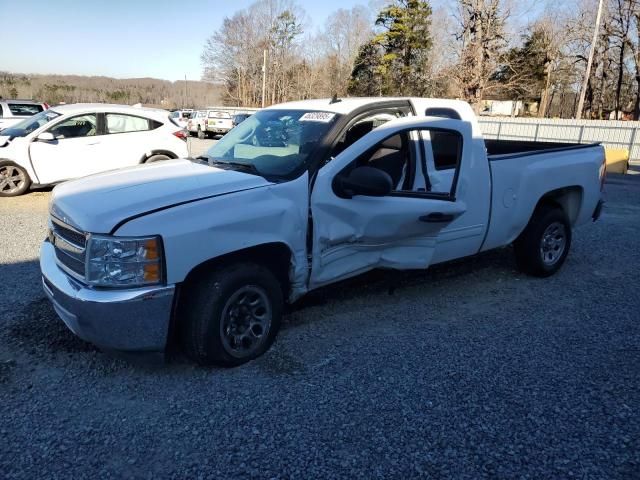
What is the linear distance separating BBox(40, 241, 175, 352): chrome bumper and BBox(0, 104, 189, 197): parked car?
22.3 feet

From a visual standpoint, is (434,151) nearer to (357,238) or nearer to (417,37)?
(357,238)

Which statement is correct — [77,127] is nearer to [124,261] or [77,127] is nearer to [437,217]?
[124,261]

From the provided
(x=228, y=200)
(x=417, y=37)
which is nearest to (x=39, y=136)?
(x=228, y=200)

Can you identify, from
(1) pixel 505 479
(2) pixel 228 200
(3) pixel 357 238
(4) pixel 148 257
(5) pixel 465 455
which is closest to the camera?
(1) pixel 505 479

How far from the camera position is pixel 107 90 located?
3718 inches

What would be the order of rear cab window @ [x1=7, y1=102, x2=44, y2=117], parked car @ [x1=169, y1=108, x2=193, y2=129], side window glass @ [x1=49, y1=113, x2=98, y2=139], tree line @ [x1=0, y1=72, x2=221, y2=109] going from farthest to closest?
tree line @ [x1=0, y1=72, x2=221, y2=109] → rear cab window @ [x1=7, y1=102, x2=44, y2=117] → parked car @ [x1=169, y1=108, x2=193, y2=129] → side window glass @ [x1=49, y1=113, x2=98, y2=139]

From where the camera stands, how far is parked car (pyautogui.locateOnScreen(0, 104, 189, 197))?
8695 mm

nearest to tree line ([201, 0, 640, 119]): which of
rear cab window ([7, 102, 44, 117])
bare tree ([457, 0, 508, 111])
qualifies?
bare tree ([457, 0, 508, 111])

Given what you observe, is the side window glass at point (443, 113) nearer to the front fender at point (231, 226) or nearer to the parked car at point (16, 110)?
the front fender at point (231, 226)

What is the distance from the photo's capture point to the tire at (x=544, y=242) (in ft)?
16.7

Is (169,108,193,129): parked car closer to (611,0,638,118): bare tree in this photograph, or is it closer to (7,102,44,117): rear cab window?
(7,102,44,117): rear cab window

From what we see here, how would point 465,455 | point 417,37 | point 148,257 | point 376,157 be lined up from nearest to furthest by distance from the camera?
point 465,455, point 148,257, point 376,157, point 417,37

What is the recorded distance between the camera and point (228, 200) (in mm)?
3033

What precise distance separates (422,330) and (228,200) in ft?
6.38
